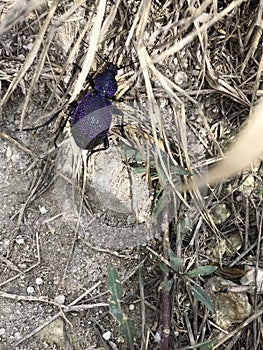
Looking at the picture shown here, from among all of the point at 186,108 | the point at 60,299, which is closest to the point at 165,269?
the point at 60,299

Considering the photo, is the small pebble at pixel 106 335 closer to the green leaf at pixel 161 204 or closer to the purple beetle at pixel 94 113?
the green leaf at pixel 161 204

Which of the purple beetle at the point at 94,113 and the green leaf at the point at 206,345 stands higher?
the purple beetle at the point at 94,113

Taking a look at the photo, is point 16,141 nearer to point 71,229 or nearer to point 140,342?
point 71,229

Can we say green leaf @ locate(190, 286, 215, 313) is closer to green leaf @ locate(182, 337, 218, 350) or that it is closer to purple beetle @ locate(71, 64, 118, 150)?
green leaf @ locate(182, 337, 218, 350)

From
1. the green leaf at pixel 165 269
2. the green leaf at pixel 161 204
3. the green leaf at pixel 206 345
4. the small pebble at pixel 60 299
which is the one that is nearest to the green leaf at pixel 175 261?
the green leaf at pixel 165 269

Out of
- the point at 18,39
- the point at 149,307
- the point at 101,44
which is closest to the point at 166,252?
the point at 149,307

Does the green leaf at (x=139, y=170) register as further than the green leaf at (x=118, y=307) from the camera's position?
Yes

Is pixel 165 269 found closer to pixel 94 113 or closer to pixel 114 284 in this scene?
pixel 114 284
